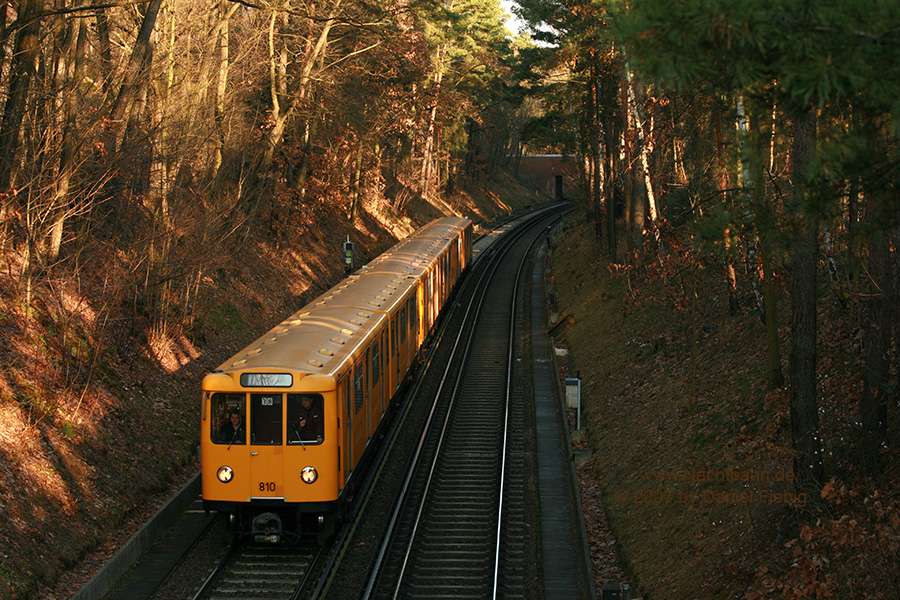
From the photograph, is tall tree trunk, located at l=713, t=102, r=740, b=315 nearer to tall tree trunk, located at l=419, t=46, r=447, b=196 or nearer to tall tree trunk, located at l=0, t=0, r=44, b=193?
tall tree trunk, located at l=0, t=0, r=44, b=193

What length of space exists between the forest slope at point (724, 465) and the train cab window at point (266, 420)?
4.99m

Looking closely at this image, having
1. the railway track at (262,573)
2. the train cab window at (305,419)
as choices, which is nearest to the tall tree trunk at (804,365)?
the train cab window at (305,419)

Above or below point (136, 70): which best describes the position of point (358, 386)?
below

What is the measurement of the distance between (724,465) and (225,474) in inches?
268

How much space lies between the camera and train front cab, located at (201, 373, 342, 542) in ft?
35.3

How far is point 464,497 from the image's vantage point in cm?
1386

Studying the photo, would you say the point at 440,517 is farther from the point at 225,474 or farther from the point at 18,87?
the point at 18,87

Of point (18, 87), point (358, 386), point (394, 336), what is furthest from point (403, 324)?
point (18, 87)

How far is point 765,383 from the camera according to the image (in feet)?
43.4

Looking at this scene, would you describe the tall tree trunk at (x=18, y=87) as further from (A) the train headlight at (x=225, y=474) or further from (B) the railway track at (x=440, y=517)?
(B) the railway track at (x=440, y=517)

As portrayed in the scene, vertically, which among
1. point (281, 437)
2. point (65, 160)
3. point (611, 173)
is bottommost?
point (281, 437)

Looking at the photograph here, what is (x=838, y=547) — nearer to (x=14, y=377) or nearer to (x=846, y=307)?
(x=846, y=307)

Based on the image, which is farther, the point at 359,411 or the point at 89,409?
the point at 89,409

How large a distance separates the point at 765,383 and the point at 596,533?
366 centimetres
